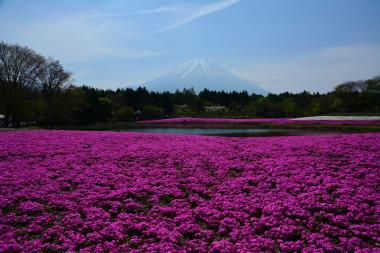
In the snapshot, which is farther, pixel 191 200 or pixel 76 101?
pixel 76 101

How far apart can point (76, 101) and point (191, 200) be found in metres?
57.0

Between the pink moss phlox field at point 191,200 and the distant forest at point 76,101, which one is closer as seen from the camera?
the pink moss phlox field at point 191,200

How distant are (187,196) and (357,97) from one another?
9914 cm

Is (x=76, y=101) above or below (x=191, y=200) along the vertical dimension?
above

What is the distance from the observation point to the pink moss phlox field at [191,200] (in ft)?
30.8

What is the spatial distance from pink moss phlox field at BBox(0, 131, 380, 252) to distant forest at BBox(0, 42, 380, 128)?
3969 cm

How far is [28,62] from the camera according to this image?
56.0 meters

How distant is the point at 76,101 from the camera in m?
64.2

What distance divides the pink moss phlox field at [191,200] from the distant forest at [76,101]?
39688 mm

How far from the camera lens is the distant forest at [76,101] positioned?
54.4 metres

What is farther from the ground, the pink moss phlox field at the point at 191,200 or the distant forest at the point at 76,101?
the distant forest at the point at 76,101

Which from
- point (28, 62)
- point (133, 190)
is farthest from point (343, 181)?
point (28, 62)

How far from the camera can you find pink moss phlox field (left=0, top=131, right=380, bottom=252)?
9.39 m

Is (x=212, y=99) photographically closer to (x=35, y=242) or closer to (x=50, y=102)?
(x=50, y=102)
